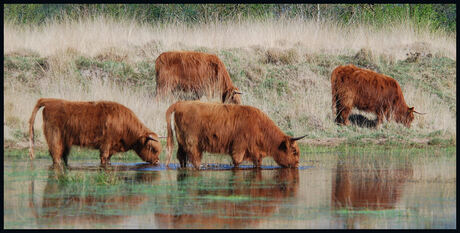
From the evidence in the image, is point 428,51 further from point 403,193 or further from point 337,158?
point 403,193

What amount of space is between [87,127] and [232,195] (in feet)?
11.6

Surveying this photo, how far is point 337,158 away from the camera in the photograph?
46.5 ft

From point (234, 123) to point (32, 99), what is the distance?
7562 mm

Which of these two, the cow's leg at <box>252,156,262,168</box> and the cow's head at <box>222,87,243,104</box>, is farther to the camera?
the cow's head at <box>222,87,243,104</box>

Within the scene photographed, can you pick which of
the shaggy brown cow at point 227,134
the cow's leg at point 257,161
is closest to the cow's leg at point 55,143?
the shaggy brown cow at point 227,134

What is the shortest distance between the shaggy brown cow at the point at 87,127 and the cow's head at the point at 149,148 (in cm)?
4

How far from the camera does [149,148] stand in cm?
1320

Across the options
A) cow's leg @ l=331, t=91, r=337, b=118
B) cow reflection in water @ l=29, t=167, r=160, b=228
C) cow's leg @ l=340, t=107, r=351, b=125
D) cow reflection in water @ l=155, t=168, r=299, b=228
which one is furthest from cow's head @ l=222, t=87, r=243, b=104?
cow reflection in water @ l=29, t=167, r=160, b=228

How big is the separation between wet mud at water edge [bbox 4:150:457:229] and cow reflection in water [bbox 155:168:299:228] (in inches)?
0.4

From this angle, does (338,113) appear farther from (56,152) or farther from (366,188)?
(366,188)

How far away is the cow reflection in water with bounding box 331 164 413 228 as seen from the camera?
9242 millimetres

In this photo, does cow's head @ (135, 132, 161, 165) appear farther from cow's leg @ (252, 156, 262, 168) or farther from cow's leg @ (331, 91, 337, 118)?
cow's leg @ (331, 91, 337, 118)

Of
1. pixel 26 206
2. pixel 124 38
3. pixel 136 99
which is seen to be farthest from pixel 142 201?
pixel 124 38

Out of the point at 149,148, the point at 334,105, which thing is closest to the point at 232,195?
the point at 149,148
